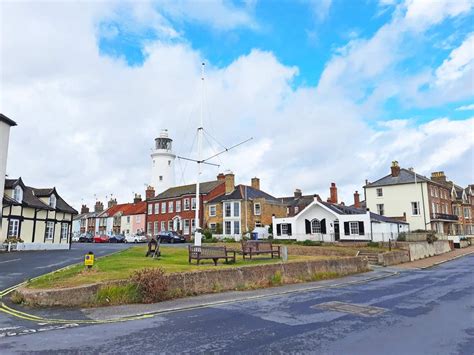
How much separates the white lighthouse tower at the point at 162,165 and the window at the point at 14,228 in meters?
35.3

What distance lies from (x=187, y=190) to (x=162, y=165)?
481 inches

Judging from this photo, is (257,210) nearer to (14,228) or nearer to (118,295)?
(14,228)

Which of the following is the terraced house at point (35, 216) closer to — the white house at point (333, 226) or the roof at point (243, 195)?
the roof at point (243, 195)

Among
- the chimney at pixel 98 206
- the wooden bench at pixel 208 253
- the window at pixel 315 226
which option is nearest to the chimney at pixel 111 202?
the chimney at pixel 98 206

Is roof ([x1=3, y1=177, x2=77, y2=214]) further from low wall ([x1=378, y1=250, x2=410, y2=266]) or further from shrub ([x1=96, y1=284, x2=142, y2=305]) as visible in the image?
low wall ([x1=378, y1=250, x2=410, y2=266])

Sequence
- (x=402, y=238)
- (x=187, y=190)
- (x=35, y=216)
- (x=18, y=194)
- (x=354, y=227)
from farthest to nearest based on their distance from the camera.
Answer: (x=187, y=190) < (x=354, y=227) < (x=402, y=238) < (x=35, y=216) < (x=18, y=194)

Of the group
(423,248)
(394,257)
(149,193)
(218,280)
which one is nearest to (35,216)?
(218,280)

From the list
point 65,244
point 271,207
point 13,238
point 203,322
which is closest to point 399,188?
point 271,207

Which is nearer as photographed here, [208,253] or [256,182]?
Answer: [208,253]

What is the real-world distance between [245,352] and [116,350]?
223cm

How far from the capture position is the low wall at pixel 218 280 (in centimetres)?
1009

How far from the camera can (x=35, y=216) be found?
36.4 meters

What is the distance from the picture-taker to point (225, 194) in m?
54.2

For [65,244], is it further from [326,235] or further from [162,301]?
[162,301]
